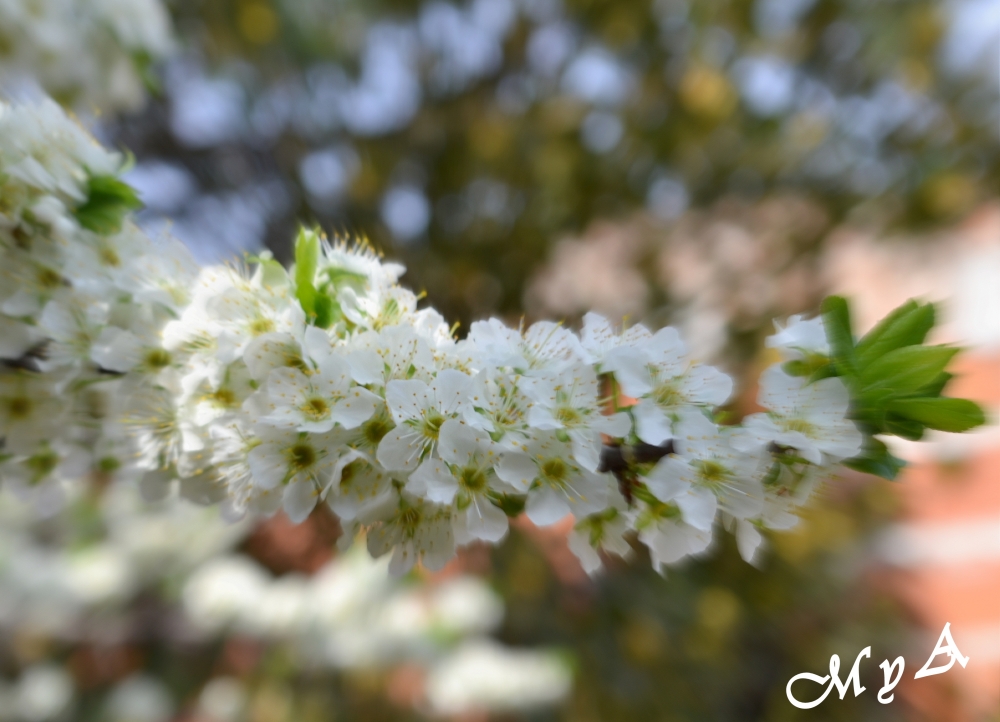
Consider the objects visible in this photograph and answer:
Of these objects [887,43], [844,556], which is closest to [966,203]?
[887,43]

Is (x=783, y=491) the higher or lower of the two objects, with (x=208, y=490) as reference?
lower

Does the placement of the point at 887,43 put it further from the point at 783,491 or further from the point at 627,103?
the point at 783,491

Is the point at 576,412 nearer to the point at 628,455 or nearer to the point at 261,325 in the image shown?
the point at 628,455

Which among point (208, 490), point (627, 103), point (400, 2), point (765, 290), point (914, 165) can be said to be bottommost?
point (208, 490)
